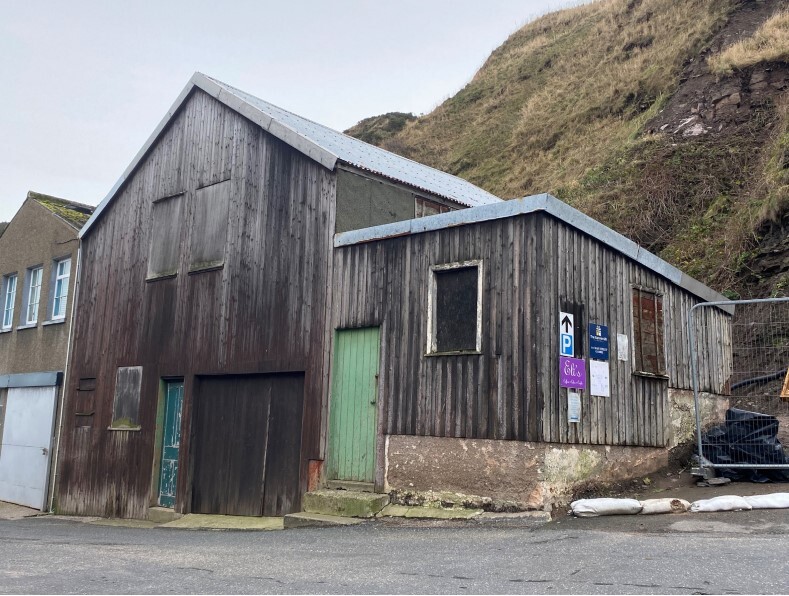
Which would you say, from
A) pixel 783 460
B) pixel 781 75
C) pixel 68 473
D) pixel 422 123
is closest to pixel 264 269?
pixel 68 473

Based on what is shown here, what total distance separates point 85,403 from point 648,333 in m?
11.7

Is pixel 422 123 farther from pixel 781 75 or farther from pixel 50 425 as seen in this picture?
pixel 50 425

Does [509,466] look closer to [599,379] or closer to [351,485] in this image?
[599,379]

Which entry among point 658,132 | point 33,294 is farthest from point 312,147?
point 658,132

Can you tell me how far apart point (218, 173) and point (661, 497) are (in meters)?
9.63

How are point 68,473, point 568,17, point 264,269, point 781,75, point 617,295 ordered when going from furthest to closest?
point 568,17 < point 781,75 < point 68,473 < point 264,269 < point 617,295

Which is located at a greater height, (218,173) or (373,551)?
(218,173)

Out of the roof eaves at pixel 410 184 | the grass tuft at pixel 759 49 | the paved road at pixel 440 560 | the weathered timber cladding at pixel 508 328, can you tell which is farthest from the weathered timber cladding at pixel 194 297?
the grass tuft at pixel 759 49

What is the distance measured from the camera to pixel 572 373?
10.1m

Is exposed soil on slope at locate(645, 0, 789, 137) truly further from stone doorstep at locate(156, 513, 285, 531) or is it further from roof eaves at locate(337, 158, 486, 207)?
stone doorstep at locate(156, 513, 285, 531)

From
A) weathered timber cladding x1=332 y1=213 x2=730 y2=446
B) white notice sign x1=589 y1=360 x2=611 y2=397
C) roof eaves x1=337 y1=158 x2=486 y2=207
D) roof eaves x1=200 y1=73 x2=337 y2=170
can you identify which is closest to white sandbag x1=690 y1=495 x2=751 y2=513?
weathered timber cladding x1=332 y1=213 x2=730 y2=446

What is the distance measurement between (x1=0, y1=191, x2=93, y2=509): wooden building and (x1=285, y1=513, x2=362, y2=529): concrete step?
854 cm

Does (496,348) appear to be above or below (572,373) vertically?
above

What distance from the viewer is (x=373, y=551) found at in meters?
7.93
